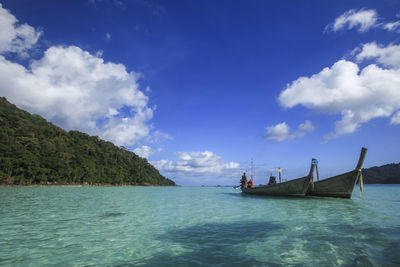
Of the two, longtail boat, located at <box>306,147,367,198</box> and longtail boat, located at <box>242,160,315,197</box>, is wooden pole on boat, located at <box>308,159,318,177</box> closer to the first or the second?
longtail boat, located at <box>242,160,315,197</box>

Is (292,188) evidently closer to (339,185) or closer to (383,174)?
(339,185)

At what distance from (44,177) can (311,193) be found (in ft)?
272

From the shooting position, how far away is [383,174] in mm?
165750

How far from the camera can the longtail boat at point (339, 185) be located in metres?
20.7

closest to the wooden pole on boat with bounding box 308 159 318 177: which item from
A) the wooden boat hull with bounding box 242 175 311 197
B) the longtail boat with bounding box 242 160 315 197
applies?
the longtail boat with bounding box 242 160 315 197

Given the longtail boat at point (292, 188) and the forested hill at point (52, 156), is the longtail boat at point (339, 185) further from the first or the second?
the forested hill at point (52, 156)

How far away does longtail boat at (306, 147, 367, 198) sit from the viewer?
67.8 feet

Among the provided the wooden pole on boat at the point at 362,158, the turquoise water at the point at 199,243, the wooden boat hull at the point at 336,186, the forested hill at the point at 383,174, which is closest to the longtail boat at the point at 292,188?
the wooden boat hull at the point at 336,186

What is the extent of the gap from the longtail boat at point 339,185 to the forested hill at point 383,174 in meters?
184

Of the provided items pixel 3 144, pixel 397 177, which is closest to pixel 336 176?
pixel 3 144

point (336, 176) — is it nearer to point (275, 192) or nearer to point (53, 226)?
point (275, 192)

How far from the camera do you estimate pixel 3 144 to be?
69.3 m

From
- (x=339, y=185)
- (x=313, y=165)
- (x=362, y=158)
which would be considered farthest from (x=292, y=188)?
(x=362, y=158)

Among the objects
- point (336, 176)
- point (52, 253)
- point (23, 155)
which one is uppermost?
point (23, 155)
